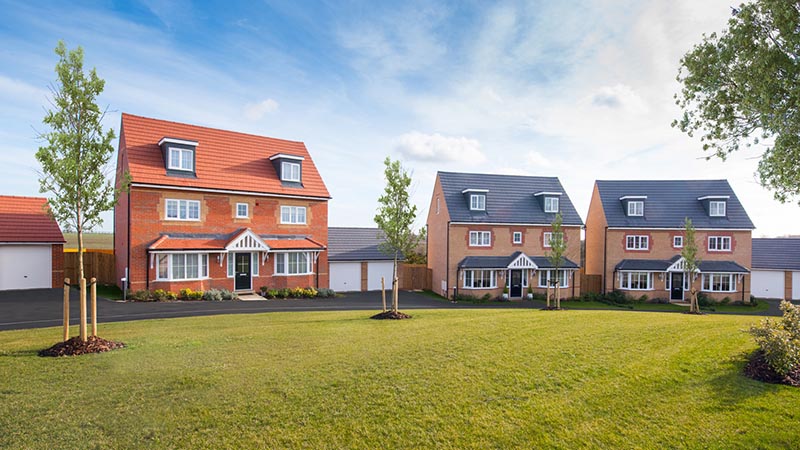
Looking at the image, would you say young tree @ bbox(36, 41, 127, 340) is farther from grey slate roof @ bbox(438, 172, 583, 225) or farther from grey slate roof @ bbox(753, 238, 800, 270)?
grey slate roof @ bbox(753, 238, 800, 270)

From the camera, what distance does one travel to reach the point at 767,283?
37.7 m

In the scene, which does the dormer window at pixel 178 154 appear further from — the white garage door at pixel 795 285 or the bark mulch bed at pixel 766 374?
the white garage door at pixel 795 285

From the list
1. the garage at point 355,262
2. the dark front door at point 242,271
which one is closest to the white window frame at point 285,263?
the dark front door at point 242,271

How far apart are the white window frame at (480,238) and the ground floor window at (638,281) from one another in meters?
12.0

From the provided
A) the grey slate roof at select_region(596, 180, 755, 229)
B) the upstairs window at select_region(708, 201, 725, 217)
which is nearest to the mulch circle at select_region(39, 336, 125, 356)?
the grey slate roof at select_region(596, 180, 755, 229)

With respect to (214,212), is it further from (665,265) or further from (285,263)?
(665,265)

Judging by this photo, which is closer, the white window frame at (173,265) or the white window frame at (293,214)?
the white window frame at (173,265)

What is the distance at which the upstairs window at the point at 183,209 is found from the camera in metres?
24.9

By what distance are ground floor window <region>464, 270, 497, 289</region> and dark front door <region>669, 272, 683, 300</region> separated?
1506 centimetres

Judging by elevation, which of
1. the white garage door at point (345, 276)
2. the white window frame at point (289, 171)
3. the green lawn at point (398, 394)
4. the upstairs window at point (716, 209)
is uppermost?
the white window frame at point (289, 171)

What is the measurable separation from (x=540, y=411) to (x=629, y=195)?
36026mm

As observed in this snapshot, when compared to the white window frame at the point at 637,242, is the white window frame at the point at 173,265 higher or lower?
lower

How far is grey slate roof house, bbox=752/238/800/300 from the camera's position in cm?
3694

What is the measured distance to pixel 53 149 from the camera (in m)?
11.0
